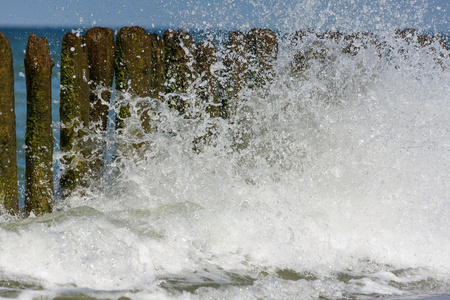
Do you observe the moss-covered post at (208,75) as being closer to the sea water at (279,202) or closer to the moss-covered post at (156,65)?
the sea water at (279,202)

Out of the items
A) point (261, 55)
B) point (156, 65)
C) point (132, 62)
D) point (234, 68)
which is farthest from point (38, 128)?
point (261, 55)

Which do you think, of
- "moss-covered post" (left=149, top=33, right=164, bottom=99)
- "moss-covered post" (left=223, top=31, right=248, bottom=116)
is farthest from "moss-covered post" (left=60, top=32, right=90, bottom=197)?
"moss-covered post" (left=223, top=31, right=248, bottom=116)

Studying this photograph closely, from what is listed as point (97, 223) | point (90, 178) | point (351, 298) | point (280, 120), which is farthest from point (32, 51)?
point (351, 298)

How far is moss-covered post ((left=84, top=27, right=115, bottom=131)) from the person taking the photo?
411 centimetres

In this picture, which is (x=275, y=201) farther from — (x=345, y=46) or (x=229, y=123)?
(x=345, y=46)

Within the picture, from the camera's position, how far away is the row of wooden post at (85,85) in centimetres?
384

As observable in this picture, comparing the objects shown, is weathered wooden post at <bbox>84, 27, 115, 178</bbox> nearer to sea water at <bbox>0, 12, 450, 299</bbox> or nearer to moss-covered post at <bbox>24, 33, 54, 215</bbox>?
sea water at <bbox>0, 12, 450, 299</bbox>

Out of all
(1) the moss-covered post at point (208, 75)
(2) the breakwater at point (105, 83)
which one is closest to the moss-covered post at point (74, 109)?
(2) the breakwater at point (105, 83)

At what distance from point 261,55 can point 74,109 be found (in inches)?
71.6

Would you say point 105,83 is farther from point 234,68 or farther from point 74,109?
point 234,68

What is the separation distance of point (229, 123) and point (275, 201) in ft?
3.47

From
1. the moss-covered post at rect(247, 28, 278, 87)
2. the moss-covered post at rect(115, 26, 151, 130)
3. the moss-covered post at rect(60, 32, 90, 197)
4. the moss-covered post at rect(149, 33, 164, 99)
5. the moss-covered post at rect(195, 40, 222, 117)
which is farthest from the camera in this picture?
the moss-covered post at rect(247, 28, 278, 87)

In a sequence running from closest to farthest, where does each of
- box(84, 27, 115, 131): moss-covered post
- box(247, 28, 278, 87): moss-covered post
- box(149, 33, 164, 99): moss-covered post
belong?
box(84, 27, 115, 131): moss-covered post, box(149, 33, 164, 99): moss-covered post, box(247, 28, 278, 87): moss-covered post

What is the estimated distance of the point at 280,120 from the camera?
4.90m
